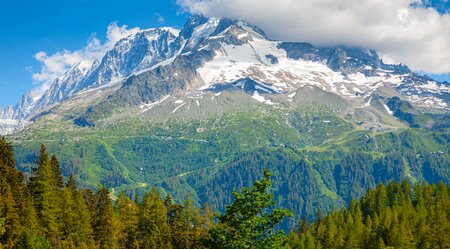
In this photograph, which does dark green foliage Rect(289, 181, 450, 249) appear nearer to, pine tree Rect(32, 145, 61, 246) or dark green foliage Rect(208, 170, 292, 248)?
pine tree Rect(32, 145, 61, 246)

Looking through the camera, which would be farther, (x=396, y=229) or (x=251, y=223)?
(x=396, y=229)

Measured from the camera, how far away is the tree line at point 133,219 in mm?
86812

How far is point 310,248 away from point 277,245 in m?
76.5

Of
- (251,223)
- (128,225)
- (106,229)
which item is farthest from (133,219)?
(251,223)

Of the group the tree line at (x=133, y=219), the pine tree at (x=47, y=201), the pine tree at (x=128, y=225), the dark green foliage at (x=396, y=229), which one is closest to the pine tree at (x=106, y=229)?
the tree line at (x=133, y=219)

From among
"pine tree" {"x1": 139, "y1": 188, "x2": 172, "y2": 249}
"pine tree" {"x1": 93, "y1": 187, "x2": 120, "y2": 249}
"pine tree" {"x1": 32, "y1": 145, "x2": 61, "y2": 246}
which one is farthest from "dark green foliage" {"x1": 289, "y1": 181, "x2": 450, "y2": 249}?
"pine tree" {"x1": 32, "y1": 145, "x2": 61, "y2": 246}

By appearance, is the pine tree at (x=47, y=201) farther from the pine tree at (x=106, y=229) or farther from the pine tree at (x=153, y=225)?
the pine tree at (x=153, y=225)

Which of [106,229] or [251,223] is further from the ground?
[106,229]

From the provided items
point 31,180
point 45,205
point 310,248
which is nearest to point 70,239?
point 45,205

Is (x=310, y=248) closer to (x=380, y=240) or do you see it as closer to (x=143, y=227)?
(x=380, y=240)

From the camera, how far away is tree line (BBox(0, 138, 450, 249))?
86.8m

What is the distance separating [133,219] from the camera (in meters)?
120

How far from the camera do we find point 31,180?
101500 mm

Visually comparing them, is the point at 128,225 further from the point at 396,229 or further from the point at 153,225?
the point at 396,229
